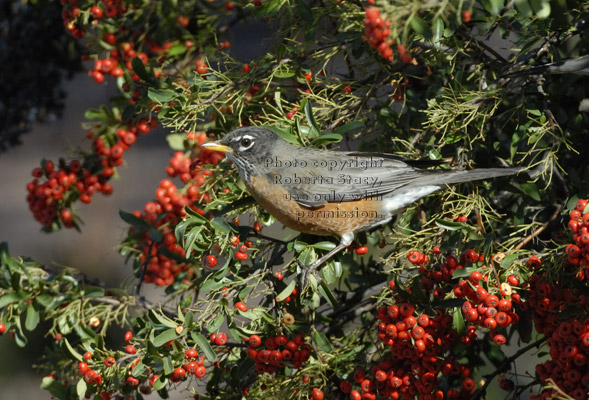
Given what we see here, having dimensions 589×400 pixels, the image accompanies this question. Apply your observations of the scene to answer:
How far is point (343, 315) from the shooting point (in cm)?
205

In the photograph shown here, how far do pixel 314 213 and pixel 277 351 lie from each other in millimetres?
565

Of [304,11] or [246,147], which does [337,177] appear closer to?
[246,147]

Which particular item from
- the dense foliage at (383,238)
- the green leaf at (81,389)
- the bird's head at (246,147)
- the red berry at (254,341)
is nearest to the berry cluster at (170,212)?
the dense foliage at (383,238)

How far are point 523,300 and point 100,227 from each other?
3.94 m

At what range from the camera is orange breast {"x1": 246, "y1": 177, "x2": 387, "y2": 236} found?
6.57 ft

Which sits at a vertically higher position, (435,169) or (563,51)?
(563,51)

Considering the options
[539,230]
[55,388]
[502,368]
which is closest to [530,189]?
[539,230]

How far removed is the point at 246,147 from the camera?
2088 mm

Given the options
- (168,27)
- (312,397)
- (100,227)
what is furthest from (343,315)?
(100,227)

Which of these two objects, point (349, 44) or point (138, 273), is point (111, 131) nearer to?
point (138, 273)

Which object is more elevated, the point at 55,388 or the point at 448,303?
the point at 448,303

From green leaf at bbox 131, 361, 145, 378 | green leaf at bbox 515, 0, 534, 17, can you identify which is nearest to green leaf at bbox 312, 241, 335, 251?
green leaf at bbox 131, 361, 145, 378

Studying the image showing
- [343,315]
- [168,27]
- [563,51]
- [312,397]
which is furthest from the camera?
[168,27]

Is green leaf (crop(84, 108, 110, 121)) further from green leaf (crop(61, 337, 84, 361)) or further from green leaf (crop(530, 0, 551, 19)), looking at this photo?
green leaf (crop(530, 0, 551, 19))
